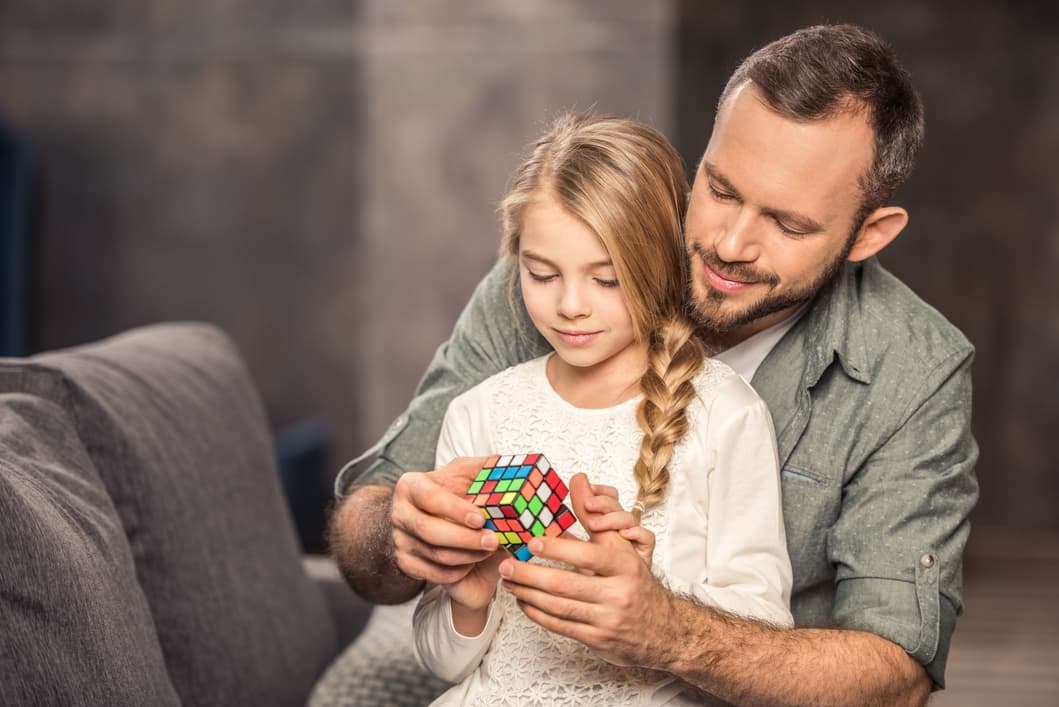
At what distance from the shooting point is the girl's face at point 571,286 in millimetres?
1471

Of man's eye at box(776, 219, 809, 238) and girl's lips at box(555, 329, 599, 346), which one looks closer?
girl's lips at box(555, 329, 599, 346)

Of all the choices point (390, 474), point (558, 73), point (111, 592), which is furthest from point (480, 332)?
point (558, 73)

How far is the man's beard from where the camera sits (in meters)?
1.62

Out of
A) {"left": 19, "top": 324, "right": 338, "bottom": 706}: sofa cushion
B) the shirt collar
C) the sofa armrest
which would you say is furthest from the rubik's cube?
the sofa armrest

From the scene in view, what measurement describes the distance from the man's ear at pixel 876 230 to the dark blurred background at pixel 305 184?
10.9 ft

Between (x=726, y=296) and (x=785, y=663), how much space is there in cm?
47

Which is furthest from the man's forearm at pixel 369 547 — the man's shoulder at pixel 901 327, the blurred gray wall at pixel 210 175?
the blurred gray wall at pixel 210 175

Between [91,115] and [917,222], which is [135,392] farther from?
[917,222]

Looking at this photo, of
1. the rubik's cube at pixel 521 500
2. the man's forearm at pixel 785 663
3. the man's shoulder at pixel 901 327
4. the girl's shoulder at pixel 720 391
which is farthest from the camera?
the man's shoulder at pixel 901 327

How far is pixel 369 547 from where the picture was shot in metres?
1.70

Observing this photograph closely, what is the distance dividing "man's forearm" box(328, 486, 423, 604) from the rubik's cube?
0.36 m

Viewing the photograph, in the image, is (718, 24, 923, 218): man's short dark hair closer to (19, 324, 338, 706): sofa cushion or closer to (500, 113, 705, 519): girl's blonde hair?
(500, 113, 705, 519): girl's blonde hair

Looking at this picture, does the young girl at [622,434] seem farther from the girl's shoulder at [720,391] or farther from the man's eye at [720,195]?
the man's eye at [720,195]

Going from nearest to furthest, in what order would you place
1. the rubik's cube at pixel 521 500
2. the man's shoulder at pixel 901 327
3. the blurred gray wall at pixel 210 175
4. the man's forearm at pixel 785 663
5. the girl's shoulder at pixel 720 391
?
the rubik's cube at pixel 521 500
the man's forearm at pixel 785 663
the girl's shoulder at pixel 720 391
the man's shoulder at pixel 901 327
the blurred gray wall at pixel 210 175
